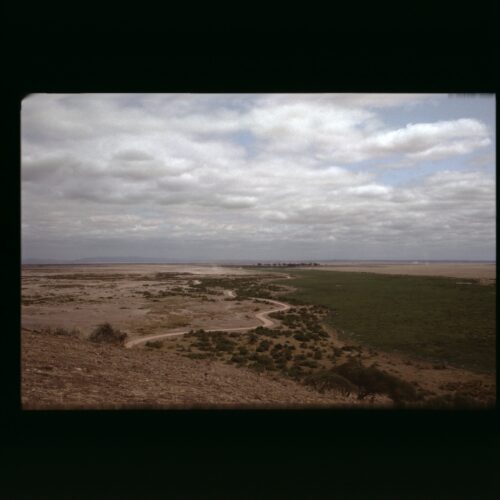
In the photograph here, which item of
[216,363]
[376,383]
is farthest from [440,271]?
[216,363]

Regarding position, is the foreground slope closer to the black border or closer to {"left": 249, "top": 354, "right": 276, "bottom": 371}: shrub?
the black border

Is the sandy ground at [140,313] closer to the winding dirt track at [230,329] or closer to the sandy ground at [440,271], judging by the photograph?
the winding dirt track at [230,329]

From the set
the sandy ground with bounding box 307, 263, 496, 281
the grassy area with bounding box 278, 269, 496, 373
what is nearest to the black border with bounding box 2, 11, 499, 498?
the grassy area with bounding box 278, 269, 496, 373

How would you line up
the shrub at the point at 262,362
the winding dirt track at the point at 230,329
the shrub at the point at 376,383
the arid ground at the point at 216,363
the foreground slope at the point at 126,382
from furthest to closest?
the winding dirt track at the point at 230,329
the shrub at the point at 262,362
the shrub at the point at 376,383
the arid ground at the point at 216,363
the foreground slope at the point at 126,382

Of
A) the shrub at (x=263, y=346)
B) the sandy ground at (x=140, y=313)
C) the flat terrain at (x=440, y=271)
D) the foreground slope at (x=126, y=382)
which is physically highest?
the foreground slope at (x=126, y=382)

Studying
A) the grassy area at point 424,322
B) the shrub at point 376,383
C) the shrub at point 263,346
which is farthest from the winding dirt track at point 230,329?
the shrub at point 376,383
